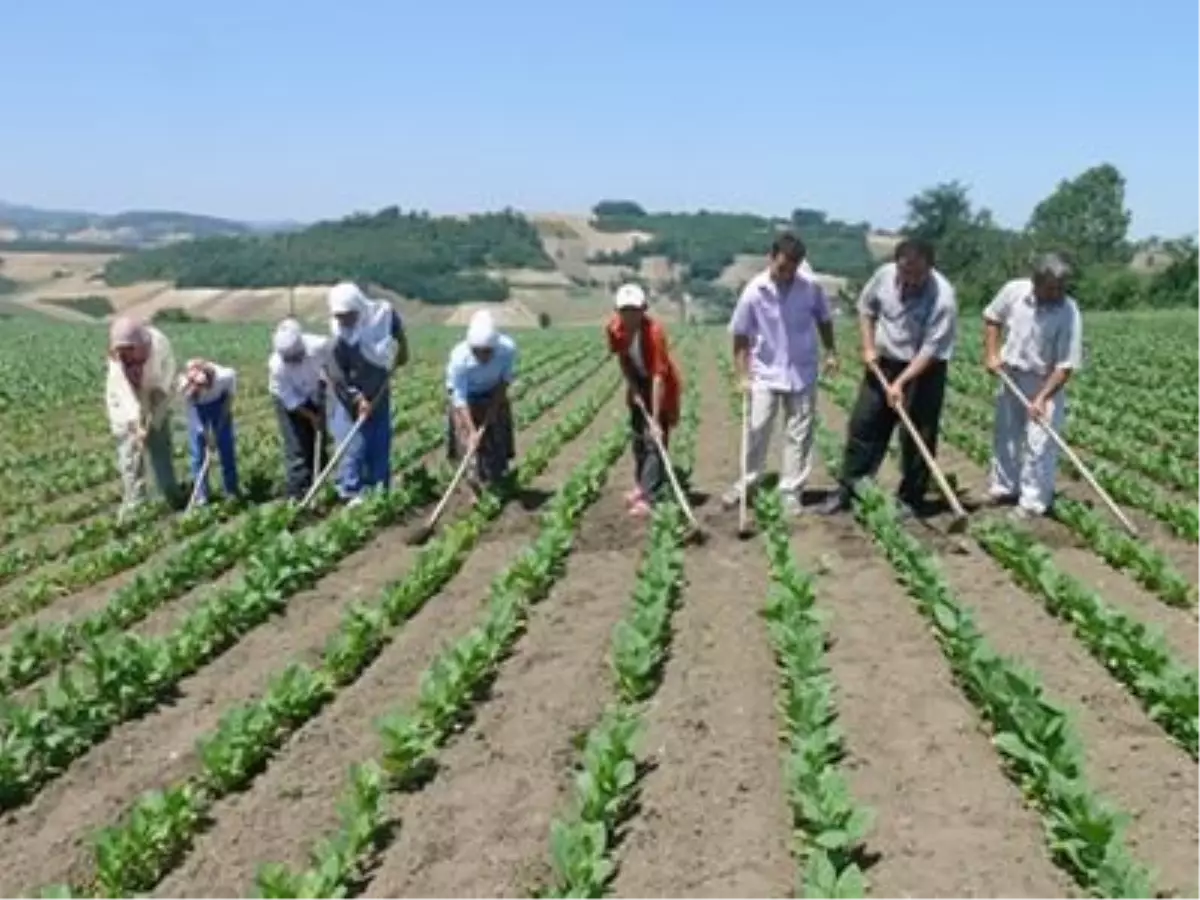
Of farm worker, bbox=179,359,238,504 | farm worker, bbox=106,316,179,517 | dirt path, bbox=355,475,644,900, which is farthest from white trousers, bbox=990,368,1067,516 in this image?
farm worker, bbox=106,316,179,517

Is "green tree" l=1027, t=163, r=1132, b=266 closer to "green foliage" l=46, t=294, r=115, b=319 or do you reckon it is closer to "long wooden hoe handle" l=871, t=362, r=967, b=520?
"green foliage" l=46, t=294, r=115, b=319

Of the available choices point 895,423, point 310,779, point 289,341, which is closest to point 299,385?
point 289,341

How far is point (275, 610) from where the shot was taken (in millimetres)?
7969

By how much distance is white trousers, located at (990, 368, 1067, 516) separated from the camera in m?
9.16

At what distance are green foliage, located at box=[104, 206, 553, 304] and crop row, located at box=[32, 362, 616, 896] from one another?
83540mm

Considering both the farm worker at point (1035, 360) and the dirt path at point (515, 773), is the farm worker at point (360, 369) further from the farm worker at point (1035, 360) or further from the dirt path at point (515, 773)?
the farm worker at point (1035, 360)

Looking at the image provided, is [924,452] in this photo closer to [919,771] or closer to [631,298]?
→ [631,298]

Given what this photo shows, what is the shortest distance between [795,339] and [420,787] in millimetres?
4854

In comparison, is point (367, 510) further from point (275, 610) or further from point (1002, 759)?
point (1002, 759)

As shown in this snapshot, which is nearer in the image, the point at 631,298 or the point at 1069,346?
the point at 1069,346

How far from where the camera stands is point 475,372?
→ 32.3ft

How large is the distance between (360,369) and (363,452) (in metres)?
0.64

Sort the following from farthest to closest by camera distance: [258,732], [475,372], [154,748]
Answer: [475,372], [154,748], [258,732]

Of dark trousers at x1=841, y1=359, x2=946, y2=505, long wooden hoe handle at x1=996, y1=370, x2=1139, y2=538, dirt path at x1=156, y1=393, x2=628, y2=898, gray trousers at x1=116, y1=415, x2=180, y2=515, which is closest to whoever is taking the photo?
dirt path at x1=156, y1=393, x2=628, y2=898
